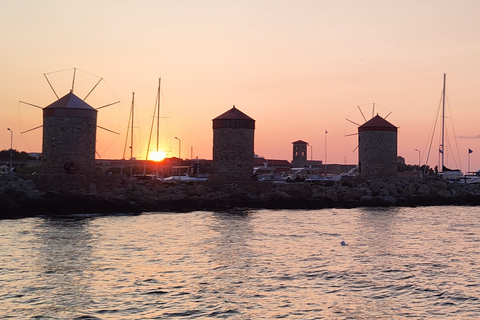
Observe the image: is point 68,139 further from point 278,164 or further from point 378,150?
point 278,164

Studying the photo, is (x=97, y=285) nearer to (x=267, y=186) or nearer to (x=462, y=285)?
(x=462, y=285)

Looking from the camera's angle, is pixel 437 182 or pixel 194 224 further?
pixel 437 182

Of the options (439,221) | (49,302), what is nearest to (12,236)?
(49,302)

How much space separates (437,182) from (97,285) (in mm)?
33395

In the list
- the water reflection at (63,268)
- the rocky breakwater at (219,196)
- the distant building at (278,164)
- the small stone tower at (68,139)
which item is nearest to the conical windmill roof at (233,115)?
the rocky breakwater at (219,196)

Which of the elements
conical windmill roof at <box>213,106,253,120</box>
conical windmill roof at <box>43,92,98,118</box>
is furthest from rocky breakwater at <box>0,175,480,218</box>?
conical windmill roof at <box>213,106,253,120</box>

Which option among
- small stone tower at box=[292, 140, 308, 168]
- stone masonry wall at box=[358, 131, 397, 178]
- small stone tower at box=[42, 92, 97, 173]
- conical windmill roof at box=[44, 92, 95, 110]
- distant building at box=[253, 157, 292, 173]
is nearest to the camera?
small stone tower at box=[42, 92, 97, 173]

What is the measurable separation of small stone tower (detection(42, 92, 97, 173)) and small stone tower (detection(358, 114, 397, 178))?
18.2 metres

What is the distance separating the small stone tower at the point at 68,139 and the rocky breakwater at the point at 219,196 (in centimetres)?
205

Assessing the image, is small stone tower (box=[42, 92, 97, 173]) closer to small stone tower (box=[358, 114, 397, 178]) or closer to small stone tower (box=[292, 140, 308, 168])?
small stone tower (box=[358, 114, 397, 178])

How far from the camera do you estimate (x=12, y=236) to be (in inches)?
636

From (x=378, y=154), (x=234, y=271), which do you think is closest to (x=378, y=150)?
(x=378, y=154)

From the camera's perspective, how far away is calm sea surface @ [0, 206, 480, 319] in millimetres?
9102

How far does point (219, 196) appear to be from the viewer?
1134 inches
